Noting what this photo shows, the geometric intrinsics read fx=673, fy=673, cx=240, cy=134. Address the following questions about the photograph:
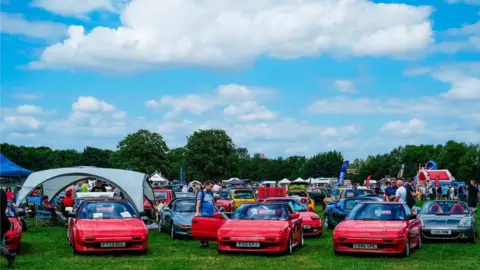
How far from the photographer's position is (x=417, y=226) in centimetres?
1702

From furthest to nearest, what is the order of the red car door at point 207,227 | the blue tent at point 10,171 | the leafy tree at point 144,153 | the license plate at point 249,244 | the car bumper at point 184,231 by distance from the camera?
the leafy tree at point 144,153 → the blue tent at point 10,171 → the car bumper at point 184,231 → the red car door at point 207,227 → the license plate at point 249,244

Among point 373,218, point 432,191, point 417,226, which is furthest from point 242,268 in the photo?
point 432,191

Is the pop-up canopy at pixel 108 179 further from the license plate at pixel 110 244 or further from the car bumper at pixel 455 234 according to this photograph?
the car bumper at pixel 455 234

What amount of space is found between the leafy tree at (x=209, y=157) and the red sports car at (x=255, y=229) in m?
91.8

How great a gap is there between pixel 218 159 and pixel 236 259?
9531cm

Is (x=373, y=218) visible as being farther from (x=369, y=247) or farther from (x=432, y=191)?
(x=432, y=191)

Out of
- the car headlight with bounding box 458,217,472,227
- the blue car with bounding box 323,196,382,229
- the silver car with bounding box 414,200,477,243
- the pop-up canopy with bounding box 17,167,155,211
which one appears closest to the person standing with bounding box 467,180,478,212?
the blue car with bounding box 323,196,382,229

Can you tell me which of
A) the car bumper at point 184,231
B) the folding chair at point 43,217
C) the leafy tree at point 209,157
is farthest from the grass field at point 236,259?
the leafy tree at point 209,157

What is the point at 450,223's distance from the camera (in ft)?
61.8

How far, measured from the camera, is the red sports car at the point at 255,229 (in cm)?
1539

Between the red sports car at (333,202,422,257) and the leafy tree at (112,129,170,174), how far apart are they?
10293 centimetres

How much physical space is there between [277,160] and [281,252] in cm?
16937

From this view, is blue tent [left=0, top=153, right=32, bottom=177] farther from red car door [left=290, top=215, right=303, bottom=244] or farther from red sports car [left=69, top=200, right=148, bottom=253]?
red car door [left=290, top=215, right=303, bottom=244]

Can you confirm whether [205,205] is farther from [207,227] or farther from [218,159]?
[218,159]
